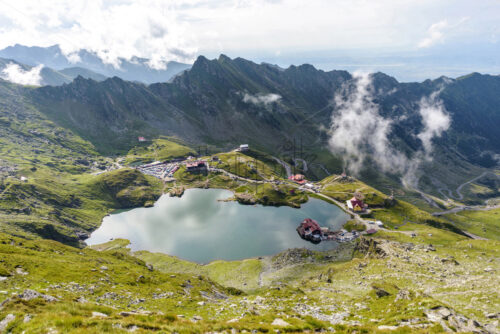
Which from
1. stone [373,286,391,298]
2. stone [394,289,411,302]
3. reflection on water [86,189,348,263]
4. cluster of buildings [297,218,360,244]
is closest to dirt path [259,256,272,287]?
reflection on water [86,189,348,263]

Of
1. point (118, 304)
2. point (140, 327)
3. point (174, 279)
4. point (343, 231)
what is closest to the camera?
point (140, 327)

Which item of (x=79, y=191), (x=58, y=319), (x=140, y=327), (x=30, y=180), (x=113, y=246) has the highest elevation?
(x=58, y=319)

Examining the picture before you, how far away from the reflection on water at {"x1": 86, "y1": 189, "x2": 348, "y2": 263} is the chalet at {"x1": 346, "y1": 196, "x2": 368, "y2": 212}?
754 cm

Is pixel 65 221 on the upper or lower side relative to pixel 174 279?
lower

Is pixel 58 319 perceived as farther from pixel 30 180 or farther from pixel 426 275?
pixel 30 180

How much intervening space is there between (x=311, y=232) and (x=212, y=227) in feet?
177

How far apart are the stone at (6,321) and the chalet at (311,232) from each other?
372ft

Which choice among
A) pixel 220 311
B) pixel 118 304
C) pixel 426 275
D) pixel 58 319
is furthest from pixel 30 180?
pixel 426 275

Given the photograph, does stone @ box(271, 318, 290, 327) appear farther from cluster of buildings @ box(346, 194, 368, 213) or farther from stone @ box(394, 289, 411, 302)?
cluster of buildings @ box(346, 194, 368, 213)

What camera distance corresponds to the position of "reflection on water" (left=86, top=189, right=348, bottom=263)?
110 metres

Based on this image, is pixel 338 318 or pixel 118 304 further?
pixel 118 304

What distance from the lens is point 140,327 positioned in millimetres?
14641

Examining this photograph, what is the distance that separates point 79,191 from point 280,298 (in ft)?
632

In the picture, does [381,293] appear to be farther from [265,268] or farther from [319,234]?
A: [319,234]
